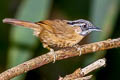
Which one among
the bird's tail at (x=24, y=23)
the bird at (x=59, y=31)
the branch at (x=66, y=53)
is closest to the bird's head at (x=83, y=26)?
the bird at (x=59, y=31)

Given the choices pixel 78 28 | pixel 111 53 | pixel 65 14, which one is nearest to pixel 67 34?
pixel 78 28

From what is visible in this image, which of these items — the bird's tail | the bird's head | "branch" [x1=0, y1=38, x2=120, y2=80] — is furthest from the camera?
the bird's head

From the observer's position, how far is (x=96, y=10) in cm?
245

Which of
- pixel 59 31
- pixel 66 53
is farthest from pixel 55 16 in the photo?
pixel 66 53

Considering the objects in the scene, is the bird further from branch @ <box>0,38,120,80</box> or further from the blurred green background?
branch @ <box>0,38,120,80</box>

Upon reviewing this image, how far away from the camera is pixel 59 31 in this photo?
2.53m

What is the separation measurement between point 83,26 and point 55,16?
3.79 ft

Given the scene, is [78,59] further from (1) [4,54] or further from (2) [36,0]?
(2) [36,0]

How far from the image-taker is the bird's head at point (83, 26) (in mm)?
2372

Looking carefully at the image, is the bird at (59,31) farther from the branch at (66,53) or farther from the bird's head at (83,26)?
the branch at (66,53)

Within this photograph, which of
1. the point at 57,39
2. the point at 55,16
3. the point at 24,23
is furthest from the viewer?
the point at 55,16

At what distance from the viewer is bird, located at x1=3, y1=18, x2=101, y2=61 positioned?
244 centimetres

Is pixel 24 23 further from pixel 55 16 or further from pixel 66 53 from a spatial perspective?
pixel 55 16

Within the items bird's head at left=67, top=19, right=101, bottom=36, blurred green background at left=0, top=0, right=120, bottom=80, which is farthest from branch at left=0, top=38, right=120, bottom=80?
blurred green background at left=0, top=0, right=120, bottom=80
